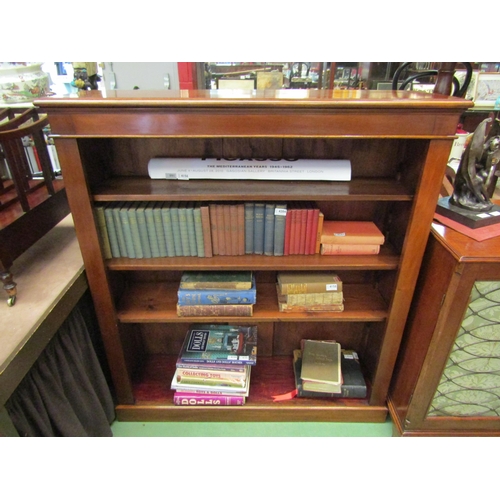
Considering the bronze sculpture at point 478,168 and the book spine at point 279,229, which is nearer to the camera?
the bronze sculpture at point 478,168

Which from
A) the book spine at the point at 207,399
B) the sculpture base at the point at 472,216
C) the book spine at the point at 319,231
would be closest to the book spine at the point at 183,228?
the book spine at the point at 319,231

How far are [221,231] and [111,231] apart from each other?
1.27 ft

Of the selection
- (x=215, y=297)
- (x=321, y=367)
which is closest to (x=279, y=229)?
(x=215, y=297)

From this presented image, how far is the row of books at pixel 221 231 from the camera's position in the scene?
1.17 meters

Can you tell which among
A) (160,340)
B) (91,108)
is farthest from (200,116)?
(160,340)

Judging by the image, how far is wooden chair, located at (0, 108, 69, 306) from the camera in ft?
3.50

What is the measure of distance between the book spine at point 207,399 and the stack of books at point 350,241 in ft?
2.50

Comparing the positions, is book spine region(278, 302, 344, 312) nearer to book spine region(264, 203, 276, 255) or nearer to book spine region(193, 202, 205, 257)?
book spine region(264, 203, 276, 255)

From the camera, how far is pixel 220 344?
152 centimetres

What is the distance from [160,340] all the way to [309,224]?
3.27ft

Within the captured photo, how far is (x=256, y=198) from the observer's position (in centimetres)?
110

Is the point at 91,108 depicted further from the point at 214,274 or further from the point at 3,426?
the point at 3,426

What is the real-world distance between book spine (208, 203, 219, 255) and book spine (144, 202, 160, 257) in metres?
0.20

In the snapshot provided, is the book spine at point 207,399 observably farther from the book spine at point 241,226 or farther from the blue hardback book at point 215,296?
the book spine at point 241,226
